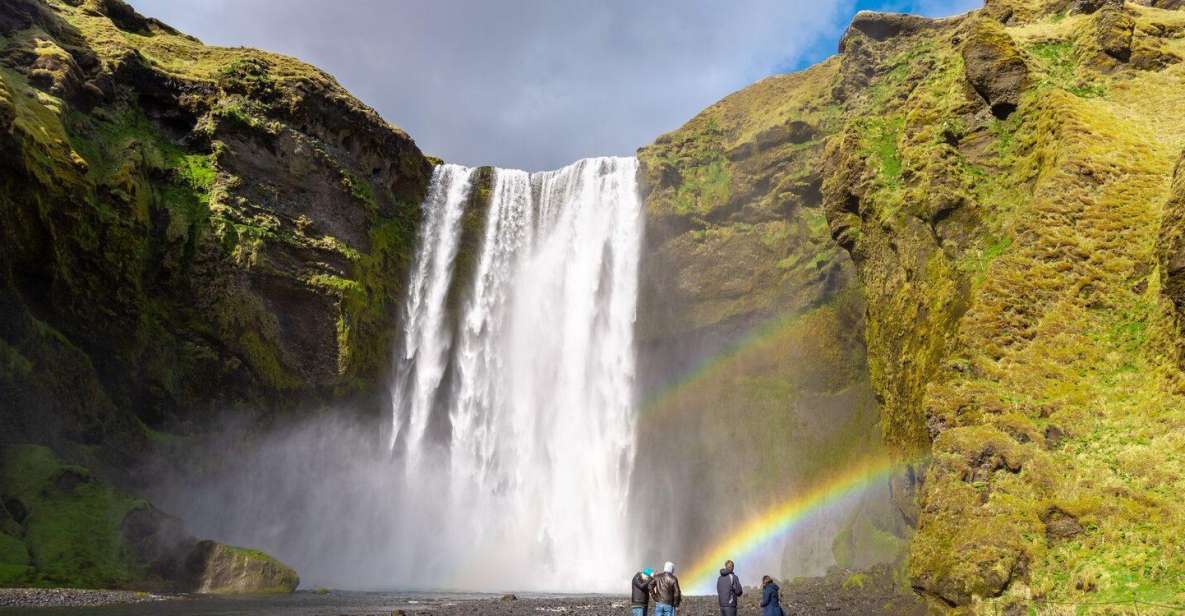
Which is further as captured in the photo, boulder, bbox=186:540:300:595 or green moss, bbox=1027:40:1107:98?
boulder, bbox=186:540:300:595

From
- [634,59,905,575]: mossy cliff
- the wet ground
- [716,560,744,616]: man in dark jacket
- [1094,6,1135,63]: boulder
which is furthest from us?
[634,59,905,575]: mossy cliff

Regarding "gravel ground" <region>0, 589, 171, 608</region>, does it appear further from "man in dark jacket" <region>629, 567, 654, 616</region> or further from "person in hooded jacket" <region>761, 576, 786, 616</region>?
"person in hooded jacket" <region>761, 576, 786, 616</region>

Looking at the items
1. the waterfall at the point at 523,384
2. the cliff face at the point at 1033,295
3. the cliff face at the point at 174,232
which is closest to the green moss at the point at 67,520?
the cliff face at the point at 174,232

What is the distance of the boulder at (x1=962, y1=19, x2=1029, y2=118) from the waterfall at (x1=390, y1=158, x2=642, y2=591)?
24.3 m

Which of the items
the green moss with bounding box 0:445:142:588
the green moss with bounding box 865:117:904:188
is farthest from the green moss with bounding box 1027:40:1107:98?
the green moss with bounding box 0:445:142:588

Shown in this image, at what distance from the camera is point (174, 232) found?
36.1 m

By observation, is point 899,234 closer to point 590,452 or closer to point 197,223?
point 590,452

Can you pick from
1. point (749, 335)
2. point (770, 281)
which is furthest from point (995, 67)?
point (749, 335)

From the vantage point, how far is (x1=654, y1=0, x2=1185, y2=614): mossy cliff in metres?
13.9

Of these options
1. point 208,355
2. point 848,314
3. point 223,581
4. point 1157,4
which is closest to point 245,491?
point 208,355

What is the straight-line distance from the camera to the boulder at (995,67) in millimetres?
25688

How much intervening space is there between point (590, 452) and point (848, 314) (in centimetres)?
1674

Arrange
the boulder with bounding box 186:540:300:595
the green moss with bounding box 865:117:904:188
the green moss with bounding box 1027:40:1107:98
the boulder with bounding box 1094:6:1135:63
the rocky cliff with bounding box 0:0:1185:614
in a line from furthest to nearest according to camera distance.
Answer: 1. the green moss with bounding box 865:117:904:188
2. the boulder with bounding box 186:540:300:595
3. the boulder with bounding box 1094:6:1135:63
4. the green moss with bounding box 1027:40:1107:98
5. the rocky cliff with bounding box 0:0:1185:614

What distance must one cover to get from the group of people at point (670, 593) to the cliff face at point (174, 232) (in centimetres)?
2811
